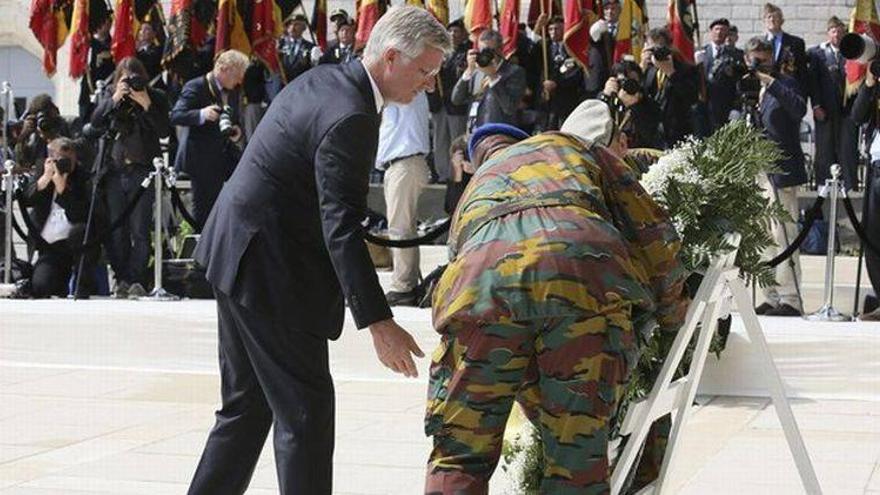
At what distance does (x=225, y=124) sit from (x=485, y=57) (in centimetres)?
228

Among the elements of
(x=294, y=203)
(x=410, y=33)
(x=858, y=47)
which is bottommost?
(x=858, y=47)

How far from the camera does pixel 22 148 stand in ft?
57.1

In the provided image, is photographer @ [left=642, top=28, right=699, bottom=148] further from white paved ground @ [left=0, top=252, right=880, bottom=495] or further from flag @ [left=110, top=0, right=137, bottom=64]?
flag @ [left=110, top=0, right=137, bottom=64]

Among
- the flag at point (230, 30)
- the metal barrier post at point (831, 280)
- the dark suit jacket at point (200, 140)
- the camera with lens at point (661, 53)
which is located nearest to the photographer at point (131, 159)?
the dark suit jacket at point (200, 140)

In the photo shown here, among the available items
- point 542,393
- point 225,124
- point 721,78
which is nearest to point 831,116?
point 721,78

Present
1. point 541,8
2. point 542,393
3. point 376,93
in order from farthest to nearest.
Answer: point 541,8 < point 376,93 < point 542,393

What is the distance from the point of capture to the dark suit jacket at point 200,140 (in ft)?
46.4

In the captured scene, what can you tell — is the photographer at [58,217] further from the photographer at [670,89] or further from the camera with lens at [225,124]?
the photographer at [670,89]

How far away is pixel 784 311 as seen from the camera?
39.6 ft

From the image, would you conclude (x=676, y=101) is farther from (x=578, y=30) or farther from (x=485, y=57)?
(x=578, y=30)

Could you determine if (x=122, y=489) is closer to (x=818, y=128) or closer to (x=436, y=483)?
(x=436, y=483)

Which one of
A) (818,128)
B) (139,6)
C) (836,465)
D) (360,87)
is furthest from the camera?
(139,6)

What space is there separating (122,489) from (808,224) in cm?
584

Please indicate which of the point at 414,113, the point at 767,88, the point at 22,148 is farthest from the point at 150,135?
the point at 767,88
